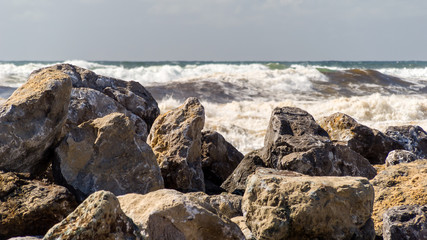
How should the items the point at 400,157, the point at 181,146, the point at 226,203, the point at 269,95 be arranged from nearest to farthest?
the point at 226,203 < the point at 181,146 < the point at 400,157 < the point at 269,95

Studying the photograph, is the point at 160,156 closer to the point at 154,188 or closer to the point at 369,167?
the point at 154,188

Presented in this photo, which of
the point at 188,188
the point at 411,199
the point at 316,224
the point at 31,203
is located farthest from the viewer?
the point at 188,188

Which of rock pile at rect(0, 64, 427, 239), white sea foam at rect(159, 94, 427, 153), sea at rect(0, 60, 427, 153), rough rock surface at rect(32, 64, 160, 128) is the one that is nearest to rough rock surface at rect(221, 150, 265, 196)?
rock pile at rect(0, 64, 427, 239)

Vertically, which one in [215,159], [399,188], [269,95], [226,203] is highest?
[399,188]

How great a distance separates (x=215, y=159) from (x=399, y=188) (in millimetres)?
2323

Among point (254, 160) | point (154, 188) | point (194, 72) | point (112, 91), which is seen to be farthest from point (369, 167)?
point (194, 72)

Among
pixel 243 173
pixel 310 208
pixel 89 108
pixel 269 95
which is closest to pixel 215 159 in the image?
pixel 243 173

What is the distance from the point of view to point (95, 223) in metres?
2.20

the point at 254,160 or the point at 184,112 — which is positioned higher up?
the point at 184,112

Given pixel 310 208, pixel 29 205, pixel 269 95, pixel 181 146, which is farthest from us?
pixel 269 95

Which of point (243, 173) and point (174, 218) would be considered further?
point (243, 173)

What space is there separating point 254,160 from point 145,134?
1.37 meters

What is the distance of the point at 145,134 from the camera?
529 centimetres

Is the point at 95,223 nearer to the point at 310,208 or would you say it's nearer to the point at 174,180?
the point at 310,208
